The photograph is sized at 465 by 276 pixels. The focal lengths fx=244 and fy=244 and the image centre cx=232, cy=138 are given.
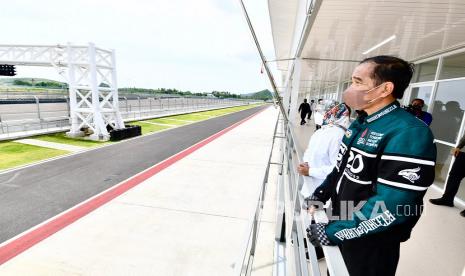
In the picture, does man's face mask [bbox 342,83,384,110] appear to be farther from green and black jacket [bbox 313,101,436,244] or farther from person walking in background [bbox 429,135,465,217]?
person walking in background [bbox 429,135,465,217]

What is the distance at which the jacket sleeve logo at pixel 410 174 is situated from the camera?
3.70ft

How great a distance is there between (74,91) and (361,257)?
15.0 metres

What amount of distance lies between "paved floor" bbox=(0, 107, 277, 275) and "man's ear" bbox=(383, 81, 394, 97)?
5.87 ft

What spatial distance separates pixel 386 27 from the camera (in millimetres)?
4625

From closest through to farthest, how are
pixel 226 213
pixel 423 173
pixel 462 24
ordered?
1. pixel 423 173
2. pixel 462 24
3. pixel 226 213

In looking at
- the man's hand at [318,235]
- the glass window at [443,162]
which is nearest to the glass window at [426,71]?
the glass window at [443,162]

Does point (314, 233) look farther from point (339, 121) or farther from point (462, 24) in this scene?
point (462, 24)

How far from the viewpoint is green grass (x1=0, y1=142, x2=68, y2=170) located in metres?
8.58

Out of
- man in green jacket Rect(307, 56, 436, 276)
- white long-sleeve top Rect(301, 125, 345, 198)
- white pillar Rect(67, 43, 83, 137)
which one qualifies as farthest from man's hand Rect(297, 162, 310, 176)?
white pillar Rect(67, 43, 83, 137)

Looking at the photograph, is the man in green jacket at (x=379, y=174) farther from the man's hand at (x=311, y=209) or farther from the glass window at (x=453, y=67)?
the glass window at (x=453, y=67)

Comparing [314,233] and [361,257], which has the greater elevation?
[314,233]

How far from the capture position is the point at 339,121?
2727 mm

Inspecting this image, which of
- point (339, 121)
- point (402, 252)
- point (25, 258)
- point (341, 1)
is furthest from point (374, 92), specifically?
point (25, 258)

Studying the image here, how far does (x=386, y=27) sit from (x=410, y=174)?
4654mm
